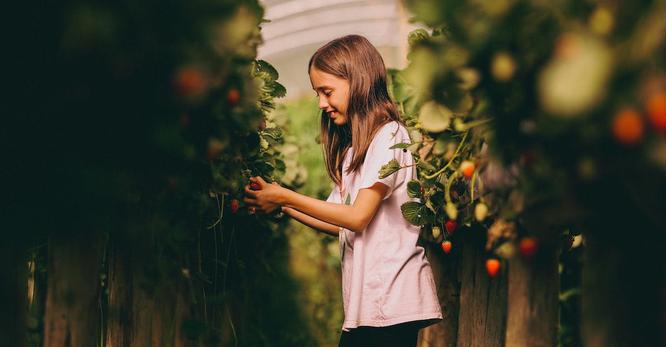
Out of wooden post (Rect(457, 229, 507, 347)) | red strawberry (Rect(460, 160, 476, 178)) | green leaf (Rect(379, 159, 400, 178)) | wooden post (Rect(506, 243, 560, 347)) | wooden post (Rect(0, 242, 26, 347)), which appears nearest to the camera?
wooden post (Rect(0, 242, 26, 347))

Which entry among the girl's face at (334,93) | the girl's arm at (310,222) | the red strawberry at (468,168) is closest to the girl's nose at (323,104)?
the girl's face at (334,93)

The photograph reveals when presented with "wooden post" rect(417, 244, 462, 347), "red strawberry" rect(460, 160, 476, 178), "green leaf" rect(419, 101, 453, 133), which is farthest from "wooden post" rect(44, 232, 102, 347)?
"wooden post" rect(417, 244, 462, 347)

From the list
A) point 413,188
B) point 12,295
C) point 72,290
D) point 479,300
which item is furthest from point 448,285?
point 12,295

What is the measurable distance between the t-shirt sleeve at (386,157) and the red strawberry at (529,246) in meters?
0.95

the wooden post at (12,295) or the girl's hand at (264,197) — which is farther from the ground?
the girl's hand at (264,197)

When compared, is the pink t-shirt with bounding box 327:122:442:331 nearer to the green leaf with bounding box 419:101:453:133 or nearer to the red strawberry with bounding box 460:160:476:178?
the red strawberry with bounding box 460:160:476:178

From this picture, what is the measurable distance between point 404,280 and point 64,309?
3.92 ft

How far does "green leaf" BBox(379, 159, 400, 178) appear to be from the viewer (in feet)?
8.75

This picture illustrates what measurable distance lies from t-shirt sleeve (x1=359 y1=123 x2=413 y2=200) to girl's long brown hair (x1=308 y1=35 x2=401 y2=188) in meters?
0.05

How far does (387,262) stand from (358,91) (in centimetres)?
61

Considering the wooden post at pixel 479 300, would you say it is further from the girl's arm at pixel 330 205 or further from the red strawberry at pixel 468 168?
the red strawberry at pixel 468 168

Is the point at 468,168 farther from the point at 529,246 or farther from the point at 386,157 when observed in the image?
the point at 386,157

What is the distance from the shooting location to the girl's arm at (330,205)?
2.82m

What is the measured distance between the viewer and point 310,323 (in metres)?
6.09
